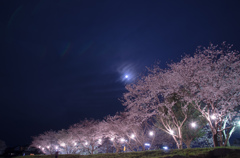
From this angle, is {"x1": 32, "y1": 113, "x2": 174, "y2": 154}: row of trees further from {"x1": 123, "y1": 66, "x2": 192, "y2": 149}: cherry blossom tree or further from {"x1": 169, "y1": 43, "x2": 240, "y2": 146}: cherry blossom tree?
{"x1": 169, "y1": 43, "x2": 240, "y2": 146}: cherry blossom tree

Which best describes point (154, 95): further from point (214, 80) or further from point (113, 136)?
point (113, 136)

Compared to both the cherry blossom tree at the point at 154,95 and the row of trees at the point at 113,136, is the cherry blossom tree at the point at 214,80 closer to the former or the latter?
the cherry blossom tree at the point at 154,95

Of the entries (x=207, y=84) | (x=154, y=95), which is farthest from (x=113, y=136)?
(x=207, y=84)

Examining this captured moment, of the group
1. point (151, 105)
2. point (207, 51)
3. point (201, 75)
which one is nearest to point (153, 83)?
point (151, 105)

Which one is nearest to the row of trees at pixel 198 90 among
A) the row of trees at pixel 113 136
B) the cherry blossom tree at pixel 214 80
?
the cherry blossom tree at pixel 214 80

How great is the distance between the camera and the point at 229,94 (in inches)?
599

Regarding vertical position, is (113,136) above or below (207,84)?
below

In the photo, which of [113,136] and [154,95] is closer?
[154,95]

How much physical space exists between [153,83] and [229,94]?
7286mm

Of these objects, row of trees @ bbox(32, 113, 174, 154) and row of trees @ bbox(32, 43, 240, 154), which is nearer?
row of trees @ bbox(32, 43, 240, 154)

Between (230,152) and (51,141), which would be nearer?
(230,152)

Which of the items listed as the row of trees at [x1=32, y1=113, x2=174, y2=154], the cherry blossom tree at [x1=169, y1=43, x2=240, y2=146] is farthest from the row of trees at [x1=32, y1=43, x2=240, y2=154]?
the row of trees at [x1=32, y1=113, x2=174, y2=154]

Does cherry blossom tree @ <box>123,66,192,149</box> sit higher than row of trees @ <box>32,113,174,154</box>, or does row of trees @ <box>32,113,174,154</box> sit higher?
cherry blossom tree @ <box>123,66,192,149</box>

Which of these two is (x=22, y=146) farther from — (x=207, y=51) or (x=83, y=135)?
(x=207, y=51)
